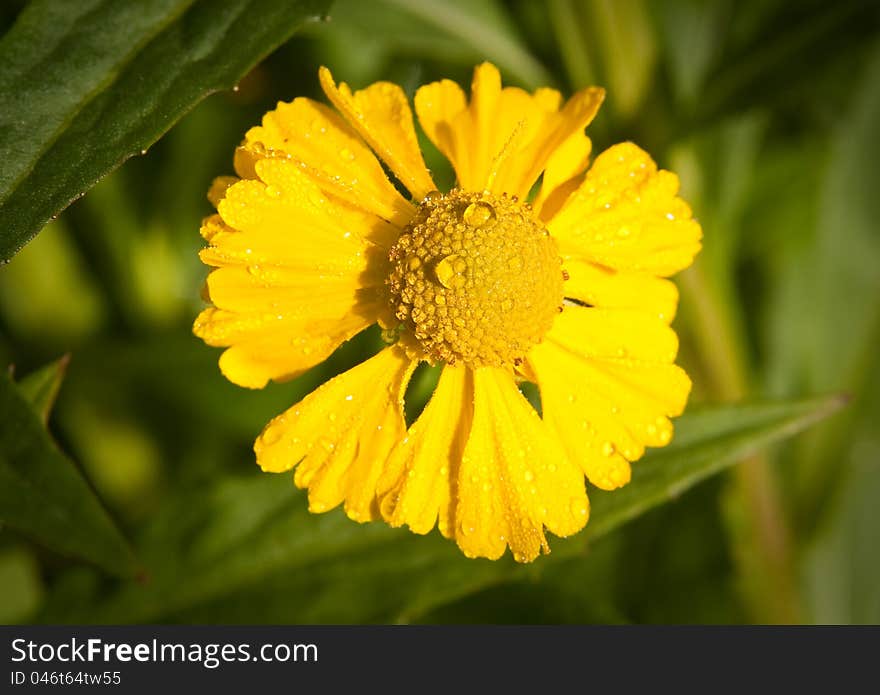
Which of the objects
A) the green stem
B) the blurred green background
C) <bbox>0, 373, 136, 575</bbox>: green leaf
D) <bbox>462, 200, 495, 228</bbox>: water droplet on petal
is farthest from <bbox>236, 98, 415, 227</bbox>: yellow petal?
the green stem

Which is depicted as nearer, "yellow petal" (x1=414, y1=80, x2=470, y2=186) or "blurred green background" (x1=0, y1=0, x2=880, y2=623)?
"yellow petal" (x1=414, y1=80, x2=470, y2=186)

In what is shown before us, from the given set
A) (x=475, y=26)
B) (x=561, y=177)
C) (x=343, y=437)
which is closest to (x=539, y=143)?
(x=561, y=177)

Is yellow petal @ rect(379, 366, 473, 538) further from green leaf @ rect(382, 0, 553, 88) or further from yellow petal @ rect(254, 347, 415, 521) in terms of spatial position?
green leaf @ rect(382, 0, 553, 88)

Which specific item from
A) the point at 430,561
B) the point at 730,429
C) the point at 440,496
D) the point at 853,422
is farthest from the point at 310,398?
the point at 853,422

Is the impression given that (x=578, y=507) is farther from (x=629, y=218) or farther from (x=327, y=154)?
(x=327, y=154)

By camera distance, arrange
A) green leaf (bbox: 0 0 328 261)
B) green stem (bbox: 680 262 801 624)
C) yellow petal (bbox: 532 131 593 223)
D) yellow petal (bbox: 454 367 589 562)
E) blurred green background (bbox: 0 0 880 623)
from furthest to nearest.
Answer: green stem (bbox: 680 262 801 624) → blurred green background (bbox: 0 0 880 623) → yellow petal (bbox: 532 131 593 223) → yellow petal (bbox: 454 367 589 562) → green leaf (bbox: 0 0 328 261)
